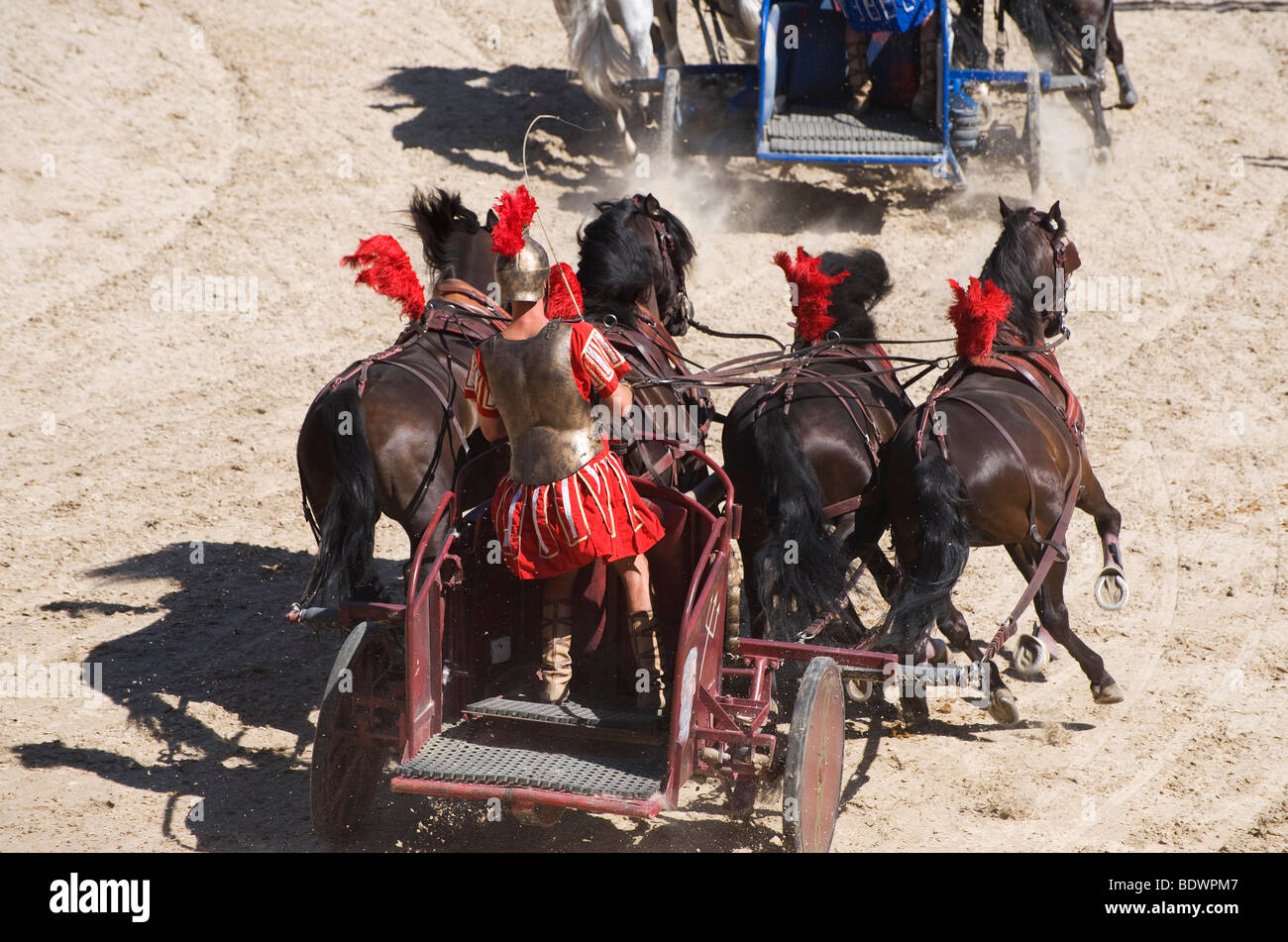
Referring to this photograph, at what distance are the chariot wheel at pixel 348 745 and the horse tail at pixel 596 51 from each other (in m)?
8.68

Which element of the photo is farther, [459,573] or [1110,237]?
[1110,237]

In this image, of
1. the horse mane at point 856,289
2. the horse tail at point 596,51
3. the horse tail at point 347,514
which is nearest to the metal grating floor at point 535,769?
the horse tail at point 347,514

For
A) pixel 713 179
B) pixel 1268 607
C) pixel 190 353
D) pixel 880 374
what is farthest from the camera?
pixel 713 179

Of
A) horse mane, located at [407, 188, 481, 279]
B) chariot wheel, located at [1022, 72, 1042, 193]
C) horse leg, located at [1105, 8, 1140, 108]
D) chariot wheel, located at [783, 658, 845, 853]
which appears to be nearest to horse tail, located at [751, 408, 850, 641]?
chariot wheel, located at [783, 658, 845, 853]

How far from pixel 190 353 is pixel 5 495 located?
2.20 m

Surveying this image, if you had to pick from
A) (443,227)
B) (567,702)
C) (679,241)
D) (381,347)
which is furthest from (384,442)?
(381,347)

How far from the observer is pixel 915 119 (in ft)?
36.5

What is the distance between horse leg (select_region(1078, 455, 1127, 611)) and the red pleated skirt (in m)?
2.35

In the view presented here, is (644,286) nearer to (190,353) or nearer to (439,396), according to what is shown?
(439,396)

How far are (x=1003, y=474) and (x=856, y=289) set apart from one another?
1.40 m

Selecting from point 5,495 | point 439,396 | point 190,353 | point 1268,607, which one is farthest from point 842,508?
point 190,353

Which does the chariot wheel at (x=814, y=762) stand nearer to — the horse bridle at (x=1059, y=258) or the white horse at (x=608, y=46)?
the horse bridle at (x=1059, y=258)

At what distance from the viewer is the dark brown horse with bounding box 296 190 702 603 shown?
4859 millimetres

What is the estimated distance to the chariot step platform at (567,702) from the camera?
3859 mm
